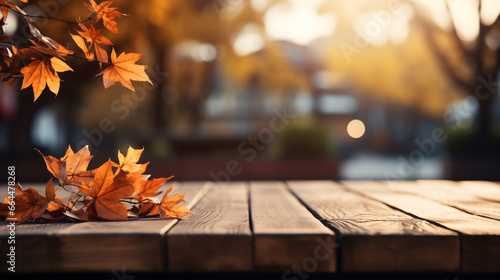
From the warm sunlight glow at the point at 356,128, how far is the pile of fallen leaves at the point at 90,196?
3292 cm

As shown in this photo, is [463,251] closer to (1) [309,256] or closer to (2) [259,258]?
(1) [309,256]

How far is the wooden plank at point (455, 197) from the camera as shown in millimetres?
1313

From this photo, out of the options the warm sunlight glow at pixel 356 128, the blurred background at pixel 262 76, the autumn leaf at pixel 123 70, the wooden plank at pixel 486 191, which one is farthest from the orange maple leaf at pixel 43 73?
the warm sunlight glow at pixel 356 128

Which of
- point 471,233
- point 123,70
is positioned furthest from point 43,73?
point 471,233

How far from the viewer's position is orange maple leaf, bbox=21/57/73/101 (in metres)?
1.10

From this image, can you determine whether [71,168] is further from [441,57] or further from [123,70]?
[441,57]

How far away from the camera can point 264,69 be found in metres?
12.9

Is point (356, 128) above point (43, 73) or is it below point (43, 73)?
below

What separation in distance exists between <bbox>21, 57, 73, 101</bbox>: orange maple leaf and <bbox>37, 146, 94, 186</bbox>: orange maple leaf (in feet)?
0.60

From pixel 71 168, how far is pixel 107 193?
5.5 inches

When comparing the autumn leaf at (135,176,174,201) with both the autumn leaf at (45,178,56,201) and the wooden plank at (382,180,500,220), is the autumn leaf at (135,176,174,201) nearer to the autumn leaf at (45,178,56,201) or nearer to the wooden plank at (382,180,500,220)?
the autumn leaf at (45,178,56,201)

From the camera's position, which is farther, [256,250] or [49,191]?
[49,191]

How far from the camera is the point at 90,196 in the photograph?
1.11m

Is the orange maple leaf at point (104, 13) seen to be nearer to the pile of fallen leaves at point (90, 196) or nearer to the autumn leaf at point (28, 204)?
the pile of fallen leaves at point (90, 196)
